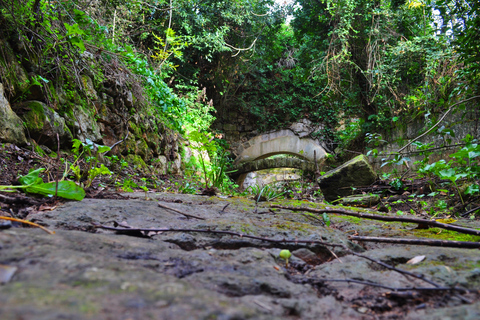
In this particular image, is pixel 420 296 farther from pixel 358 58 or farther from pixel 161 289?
pixel 358 58

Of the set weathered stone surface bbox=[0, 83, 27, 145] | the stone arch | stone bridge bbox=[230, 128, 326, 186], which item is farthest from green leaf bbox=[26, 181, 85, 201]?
the stone arch

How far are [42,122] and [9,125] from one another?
1.13 ft

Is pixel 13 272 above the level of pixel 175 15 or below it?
below

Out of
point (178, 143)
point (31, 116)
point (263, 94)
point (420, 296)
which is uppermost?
point (263, 94)

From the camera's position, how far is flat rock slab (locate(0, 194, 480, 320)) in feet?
1.37

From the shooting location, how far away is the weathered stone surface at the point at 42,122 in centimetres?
235

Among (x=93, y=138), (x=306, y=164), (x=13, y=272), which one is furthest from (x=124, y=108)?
(x=306, y=164)

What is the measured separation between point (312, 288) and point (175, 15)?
8.39 metres

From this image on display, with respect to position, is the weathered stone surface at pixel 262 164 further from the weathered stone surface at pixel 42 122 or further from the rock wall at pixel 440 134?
the weathered stone surface at pixel 42 122

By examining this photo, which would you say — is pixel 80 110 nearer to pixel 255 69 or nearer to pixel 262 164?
pixel 262 164

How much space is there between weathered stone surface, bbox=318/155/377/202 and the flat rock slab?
3027 millimetres

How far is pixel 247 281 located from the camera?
0.68 meters

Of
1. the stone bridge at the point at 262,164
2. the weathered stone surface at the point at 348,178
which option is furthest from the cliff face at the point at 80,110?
the stone bridge at the point at 262,164

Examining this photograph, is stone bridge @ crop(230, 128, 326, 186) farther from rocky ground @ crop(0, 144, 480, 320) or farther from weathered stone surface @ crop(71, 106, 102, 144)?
rocky ground @ crop(0, 144, 480, 320)
